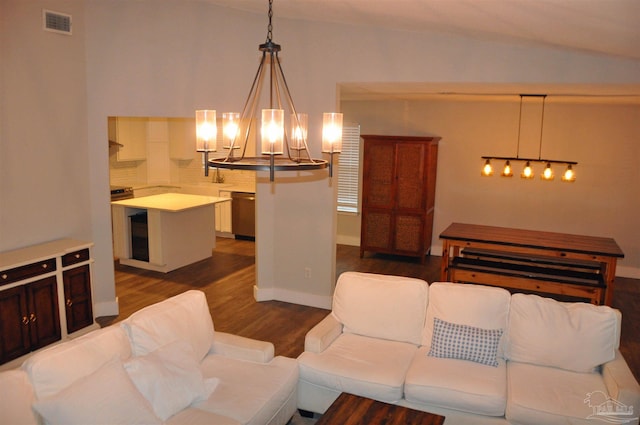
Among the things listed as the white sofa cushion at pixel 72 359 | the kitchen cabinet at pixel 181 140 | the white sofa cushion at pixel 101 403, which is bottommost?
the white sofa cushion at pixel 101 403

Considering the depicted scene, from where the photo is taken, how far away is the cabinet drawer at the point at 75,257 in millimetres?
4955

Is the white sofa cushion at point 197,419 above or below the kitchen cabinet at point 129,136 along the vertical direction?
below

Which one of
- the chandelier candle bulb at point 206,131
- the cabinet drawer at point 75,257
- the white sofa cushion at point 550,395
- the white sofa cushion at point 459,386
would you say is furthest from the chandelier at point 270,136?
the cabinet drawer at point 75,257

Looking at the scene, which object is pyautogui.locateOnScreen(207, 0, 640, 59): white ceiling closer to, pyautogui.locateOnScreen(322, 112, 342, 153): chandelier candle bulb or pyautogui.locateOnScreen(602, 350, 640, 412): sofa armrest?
pyautogui.locateOnScreen(322, 112, 342, 153): chandelier candle bulb

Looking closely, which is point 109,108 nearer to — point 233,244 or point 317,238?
point 317,238

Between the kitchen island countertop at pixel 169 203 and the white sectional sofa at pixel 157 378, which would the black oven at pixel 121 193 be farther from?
the white sectional sofa at pixel 157 378

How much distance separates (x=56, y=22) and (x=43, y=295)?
2617 mm

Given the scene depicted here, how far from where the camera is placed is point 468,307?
404 cm

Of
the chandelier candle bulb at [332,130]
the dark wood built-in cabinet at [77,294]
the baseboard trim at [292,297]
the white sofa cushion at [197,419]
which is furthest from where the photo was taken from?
the baseboard trim at [292,297]

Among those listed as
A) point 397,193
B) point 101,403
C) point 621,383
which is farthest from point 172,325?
point 397,193

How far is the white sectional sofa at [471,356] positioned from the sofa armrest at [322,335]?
11mm

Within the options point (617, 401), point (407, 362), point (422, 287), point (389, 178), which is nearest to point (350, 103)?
point (389, 178)

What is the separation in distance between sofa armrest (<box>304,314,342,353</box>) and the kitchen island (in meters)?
3.59

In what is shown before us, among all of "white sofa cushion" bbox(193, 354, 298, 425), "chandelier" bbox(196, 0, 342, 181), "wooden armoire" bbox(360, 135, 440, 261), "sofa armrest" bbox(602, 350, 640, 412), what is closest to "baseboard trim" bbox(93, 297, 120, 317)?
"white sofa cushion" bbox(193, 354, 298, 425)
